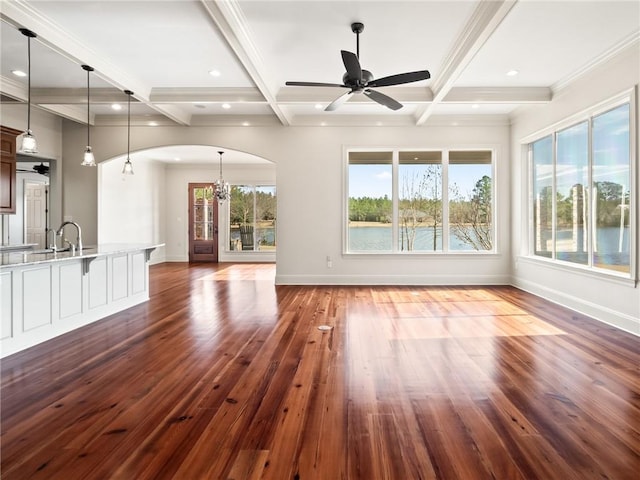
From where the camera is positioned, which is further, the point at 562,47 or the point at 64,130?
the point at 64,130

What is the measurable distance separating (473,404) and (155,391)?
2098 millimetres

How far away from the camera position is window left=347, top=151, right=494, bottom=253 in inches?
264

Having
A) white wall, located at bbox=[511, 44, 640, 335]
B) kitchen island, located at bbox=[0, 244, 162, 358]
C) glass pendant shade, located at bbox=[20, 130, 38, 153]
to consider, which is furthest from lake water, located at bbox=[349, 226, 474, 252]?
glass pendant shade, located at bbox=[20, 130, 38, 153]

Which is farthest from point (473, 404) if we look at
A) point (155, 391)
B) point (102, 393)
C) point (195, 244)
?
point (195, 244)

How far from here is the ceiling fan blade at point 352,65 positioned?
3209mm

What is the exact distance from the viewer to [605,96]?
419 centimetres

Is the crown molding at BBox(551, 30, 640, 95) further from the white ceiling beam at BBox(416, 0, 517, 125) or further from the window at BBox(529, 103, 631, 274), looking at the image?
the white ceiling beam at BBox(416, 0, 517, 125)

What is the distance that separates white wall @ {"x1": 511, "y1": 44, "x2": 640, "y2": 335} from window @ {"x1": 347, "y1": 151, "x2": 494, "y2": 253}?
595mm

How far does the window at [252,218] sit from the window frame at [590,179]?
6.90m

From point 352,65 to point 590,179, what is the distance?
3.39 metres

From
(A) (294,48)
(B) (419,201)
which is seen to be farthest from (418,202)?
(A) (294,48)

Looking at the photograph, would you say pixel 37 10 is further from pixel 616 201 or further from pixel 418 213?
pixel 616 201

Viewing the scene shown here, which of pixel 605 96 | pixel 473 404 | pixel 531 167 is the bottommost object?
pixel 473 404

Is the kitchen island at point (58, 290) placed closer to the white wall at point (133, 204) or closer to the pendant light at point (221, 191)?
the white wall at point (133, 204)
